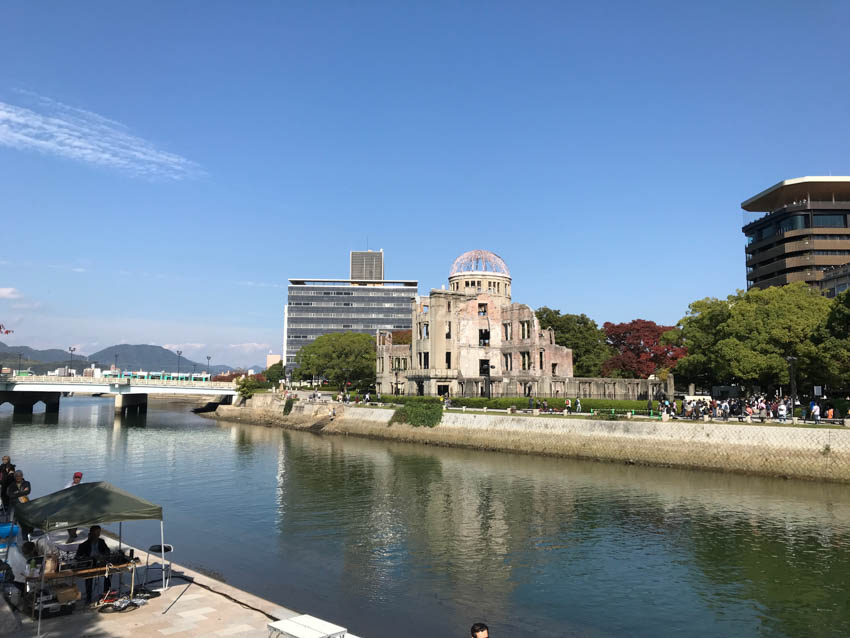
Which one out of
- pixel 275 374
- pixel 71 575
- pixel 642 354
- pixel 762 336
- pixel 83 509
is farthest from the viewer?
pixel 275 374

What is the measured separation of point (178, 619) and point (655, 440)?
4443 cm

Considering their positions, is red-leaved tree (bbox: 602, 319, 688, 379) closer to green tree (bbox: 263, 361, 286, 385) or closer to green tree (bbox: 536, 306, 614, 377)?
green tree (bbox: 536, 306, 614, 377)

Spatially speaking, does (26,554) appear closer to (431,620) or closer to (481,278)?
(431,620)

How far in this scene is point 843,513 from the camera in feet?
112

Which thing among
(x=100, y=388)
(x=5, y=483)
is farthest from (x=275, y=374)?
(x=5, y=483)

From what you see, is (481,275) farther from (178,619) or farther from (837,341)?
(178,619)

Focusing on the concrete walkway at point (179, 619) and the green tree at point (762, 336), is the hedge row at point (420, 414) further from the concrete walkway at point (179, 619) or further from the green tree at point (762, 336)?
the concrete walkway at point (179, 619)

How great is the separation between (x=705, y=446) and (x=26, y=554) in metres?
45.7

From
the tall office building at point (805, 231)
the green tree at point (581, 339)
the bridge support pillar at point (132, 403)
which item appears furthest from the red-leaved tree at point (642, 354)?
the bridge support pillar at point (132, 403)

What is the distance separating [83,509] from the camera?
16.4 metres

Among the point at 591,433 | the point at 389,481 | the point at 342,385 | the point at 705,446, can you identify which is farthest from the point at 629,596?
the point at 342,385

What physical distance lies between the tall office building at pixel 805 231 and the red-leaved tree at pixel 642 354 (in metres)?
28.7

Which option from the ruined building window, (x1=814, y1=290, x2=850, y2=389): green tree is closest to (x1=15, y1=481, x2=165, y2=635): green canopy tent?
(x1=814, y1=290, x2=850, y2=389): green tree

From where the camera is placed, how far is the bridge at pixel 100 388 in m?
99.9
